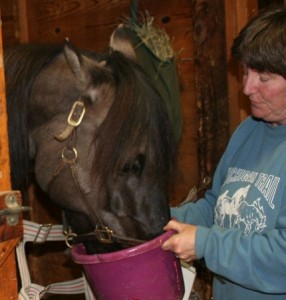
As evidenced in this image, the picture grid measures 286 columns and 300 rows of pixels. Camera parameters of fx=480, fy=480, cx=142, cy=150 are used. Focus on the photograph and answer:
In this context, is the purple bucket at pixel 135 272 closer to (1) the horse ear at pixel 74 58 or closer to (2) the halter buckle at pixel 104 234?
(2) the halter buckle at pixel 104 234

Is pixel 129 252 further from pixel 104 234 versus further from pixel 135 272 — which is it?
pixel 104 234

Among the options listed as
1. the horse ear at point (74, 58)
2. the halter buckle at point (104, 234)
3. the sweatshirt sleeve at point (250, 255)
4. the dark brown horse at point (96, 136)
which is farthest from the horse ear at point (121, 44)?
the sweatshirt sleeve at point (250, 255)

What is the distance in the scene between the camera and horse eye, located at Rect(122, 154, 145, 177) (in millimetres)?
1400

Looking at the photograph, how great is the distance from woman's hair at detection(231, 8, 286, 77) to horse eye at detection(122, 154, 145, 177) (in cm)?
40

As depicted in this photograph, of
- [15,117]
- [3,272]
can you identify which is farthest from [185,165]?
[3,272]

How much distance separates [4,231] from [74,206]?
0.69 meters

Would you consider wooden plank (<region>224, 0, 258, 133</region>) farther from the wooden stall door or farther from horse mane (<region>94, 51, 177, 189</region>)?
the wooden stall door

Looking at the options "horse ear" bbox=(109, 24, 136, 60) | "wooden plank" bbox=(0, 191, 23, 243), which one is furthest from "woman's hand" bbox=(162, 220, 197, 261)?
"horse ear" bbox=(109, 24, 136, 60)

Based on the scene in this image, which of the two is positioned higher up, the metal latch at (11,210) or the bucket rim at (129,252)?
the metal latch at (11,210)

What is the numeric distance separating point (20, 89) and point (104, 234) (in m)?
0.50

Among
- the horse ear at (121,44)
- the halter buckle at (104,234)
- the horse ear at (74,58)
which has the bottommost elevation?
the halter buckle at (104,234)

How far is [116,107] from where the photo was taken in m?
1.38

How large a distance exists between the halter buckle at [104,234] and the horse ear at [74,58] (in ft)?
1.48

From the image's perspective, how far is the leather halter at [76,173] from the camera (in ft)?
4.56
